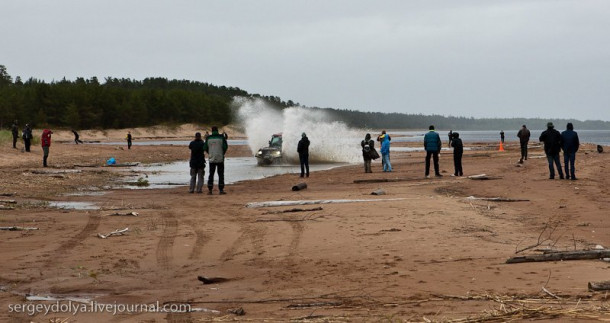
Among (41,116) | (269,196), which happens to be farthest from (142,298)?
(41,116)

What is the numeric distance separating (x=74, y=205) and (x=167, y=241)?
690 cm

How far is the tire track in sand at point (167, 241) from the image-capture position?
10002mm

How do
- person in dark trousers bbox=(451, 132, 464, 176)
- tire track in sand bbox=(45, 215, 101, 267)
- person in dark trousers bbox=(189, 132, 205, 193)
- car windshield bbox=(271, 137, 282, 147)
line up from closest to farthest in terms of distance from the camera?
tire track in sand bbox=(45, 215, 101, 267)
person in dark trousers bbox=(189, 132, 205, 193)
person in dark trousers bbox=(451, 132, 464, 176)
car windshield bbox=(271, 137, 282, 147)

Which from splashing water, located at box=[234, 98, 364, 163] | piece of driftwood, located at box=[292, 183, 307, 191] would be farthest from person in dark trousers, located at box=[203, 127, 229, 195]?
splashing water, located at box=[234, 98, 364, 163]

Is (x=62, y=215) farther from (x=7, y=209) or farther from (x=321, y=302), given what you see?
(x=321, y=302)

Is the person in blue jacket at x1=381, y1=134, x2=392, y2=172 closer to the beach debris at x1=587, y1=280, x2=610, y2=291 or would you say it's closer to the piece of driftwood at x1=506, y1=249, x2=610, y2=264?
the piece of driftwood at x1=506, y1=249, x2=610, y2=264

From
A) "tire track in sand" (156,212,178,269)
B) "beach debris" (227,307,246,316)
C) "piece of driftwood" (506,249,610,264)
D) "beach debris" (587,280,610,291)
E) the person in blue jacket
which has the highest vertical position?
the person in blue jacket

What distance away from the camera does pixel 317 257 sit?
9.84 m

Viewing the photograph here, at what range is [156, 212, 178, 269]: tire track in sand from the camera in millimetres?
10002

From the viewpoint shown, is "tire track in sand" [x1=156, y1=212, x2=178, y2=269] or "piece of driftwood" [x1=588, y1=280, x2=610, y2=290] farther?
"tire track in sand" [x1=156, y1=212, x2=178, y2=269]

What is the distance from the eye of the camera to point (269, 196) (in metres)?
19.2

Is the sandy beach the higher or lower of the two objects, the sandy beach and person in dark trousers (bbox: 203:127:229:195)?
the lower

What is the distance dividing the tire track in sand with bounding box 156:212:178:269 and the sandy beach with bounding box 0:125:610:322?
28 mm

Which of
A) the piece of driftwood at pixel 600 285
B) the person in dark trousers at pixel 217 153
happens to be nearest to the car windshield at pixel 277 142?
the person in dark trousers at pixel 217 153
